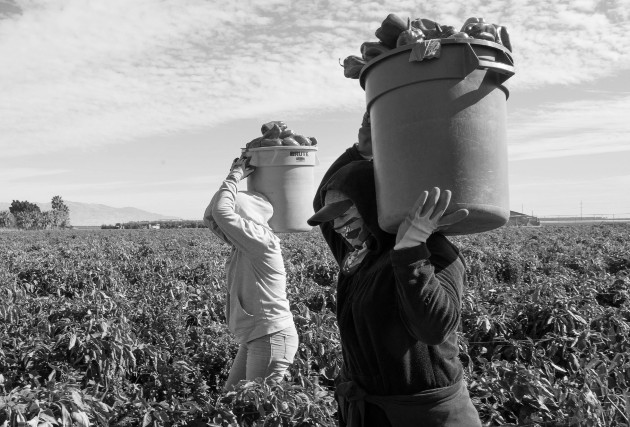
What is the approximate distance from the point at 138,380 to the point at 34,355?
2.25 ft

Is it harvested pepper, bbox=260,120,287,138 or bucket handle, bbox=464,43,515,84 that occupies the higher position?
harvested pepper, bbox=260,120,287,138

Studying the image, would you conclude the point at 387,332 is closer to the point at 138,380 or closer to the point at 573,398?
the point at 573,398

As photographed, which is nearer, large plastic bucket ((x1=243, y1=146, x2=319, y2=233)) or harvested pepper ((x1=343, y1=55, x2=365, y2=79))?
harvested pepper ((x1=343, y1=55, x2=365, y2=79))

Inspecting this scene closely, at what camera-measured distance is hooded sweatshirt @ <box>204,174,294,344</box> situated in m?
3.16

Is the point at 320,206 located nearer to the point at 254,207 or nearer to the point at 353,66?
the point at 353,66

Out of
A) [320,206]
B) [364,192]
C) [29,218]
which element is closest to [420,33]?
A: [364,192]

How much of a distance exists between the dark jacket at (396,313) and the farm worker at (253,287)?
126cm

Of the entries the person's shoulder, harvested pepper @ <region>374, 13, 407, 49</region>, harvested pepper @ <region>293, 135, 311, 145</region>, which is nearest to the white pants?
harvested pepper @ <region>293, 135, 311, 145</region>

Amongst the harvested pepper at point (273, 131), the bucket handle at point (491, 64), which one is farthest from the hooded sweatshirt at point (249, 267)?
the bucket handle at point (491, 64)

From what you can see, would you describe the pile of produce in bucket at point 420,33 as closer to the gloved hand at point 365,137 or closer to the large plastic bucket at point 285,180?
the gloved hand at point 365,137

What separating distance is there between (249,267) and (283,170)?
573 mm

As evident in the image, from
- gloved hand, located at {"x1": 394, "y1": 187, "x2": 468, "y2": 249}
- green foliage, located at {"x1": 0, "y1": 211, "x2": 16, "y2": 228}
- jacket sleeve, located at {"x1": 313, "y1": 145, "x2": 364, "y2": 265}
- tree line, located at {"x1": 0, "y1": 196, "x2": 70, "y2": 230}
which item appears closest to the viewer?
gloved hand, located at {"x1": 394, "y1": 187, "x2": 468, "y2": 249}

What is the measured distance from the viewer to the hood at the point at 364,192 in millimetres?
1843

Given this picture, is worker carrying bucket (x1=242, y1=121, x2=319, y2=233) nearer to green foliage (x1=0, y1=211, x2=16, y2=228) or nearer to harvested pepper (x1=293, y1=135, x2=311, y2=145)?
harvested pepper (x1=293, y1=135, x2=311, y2=145)
